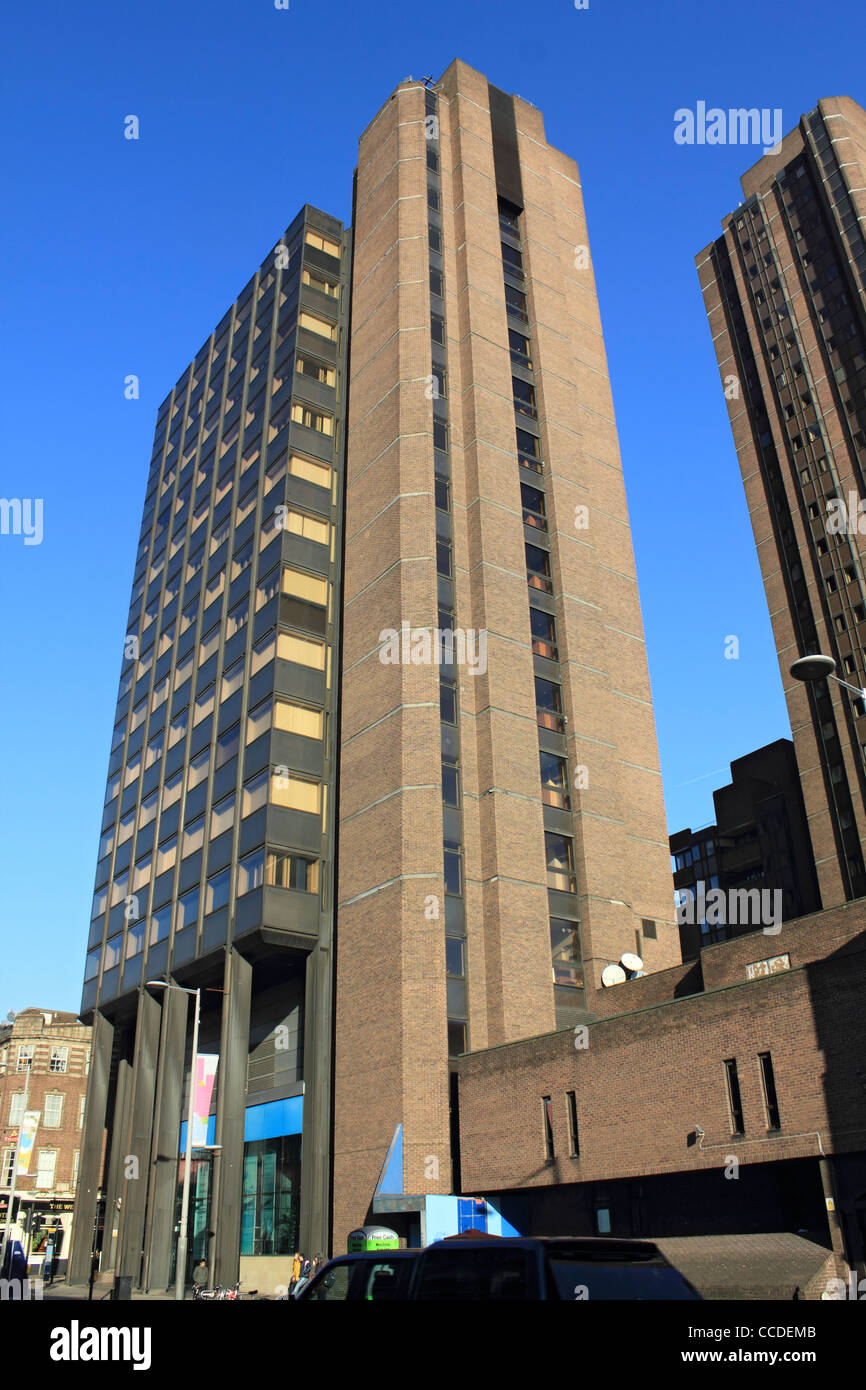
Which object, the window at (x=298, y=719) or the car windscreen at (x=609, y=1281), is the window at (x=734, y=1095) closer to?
the car windscreen at (x=609, y=1281)

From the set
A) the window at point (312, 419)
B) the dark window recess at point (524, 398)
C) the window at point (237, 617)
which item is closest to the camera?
the window at point (237, 617)

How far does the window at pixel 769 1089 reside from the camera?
82.5 ft

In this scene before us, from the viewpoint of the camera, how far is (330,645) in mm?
46562

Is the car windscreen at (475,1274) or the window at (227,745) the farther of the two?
the window at (227,745)

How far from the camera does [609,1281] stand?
27.6ft

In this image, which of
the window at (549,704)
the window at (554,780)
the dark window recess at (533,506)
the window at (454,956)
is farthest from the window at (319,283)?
the window at (454,956)

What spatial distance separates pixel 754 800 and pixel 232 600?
4768 cm

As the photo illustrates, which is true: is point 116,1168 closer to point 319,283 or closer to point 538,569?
point 538,569

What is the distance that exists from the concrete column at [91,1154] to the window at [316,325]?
3664 centimetres

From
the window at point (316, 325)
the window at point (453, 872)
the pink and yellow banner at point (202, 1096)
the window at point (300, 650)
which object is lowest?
the pink and yellow banner at point (202, 1096)

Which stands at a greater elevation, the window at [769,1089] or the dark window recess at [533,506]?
the dark window recess at [533,506]

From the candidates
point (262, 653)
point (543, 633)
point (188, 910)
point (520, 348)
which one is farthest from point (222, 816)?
point (520, 348)
